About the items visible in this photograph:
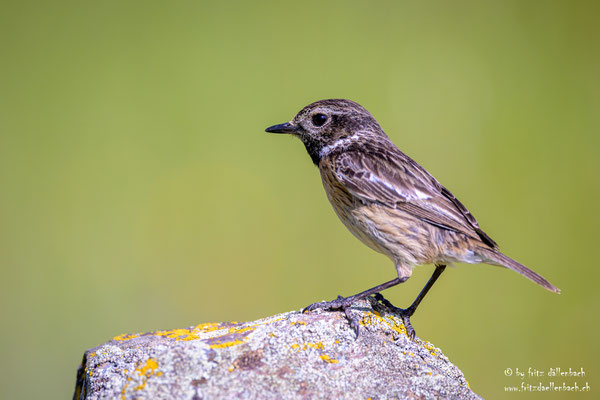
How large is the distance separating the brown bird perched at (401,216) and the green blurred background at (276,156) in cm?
256

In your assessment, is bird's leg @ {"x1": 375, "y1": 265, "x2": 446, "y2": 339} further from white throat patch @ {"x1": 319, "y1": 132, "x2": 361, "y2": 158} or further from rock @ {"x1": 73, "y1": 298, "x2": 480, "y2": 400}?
white throat patch @ {"x1": 319, "y1": 132, "x2": 361, "y2": 158}

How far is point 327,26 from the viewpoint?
8.79 metres

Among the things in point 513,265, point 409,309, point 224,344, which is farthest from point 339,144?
point 224,344

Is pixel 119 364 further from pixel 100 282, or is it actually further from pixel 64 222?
pixel 64 222

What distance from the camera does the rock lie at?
2.90 metres

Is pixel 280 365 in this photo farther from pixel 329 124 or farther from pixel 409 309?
pixel 329 124

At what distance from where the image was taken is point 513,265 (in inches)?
154

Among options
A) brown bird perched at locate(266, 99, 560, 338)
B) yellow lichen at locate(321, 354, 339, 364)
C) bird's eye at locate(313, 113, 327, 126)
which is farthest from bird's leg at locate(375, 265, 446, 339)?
bird's eye at locate(313, 113, 327, 126)

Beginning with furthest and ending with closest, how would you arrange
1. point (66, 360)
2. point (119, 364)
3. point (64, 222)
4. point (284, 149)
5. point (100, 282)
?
point (284, 149)
point (64, 222)
point (100, 282)
point (66, 360)
point (119, 364)

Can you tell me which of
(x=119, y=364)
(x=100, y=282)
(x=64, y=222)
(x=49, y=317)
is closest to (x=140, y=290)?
(x=100, y=282)

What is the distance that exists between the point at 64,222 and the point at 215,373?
17.8 feet

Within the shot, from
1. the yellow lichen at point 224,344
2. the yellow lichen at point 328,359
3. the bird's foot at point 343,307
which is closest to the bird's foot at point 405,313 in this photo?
the bird's foot at point 343,307

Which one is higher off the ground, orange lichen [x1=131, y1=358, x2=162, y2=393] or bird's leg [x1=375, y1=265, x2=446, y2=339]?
A: orange lichen [x1=131, y1=358, x2=162, y2=393]

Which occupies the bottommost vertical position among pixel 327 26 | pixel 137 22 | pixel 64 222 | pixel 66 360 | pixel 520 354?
pixel 520 354
